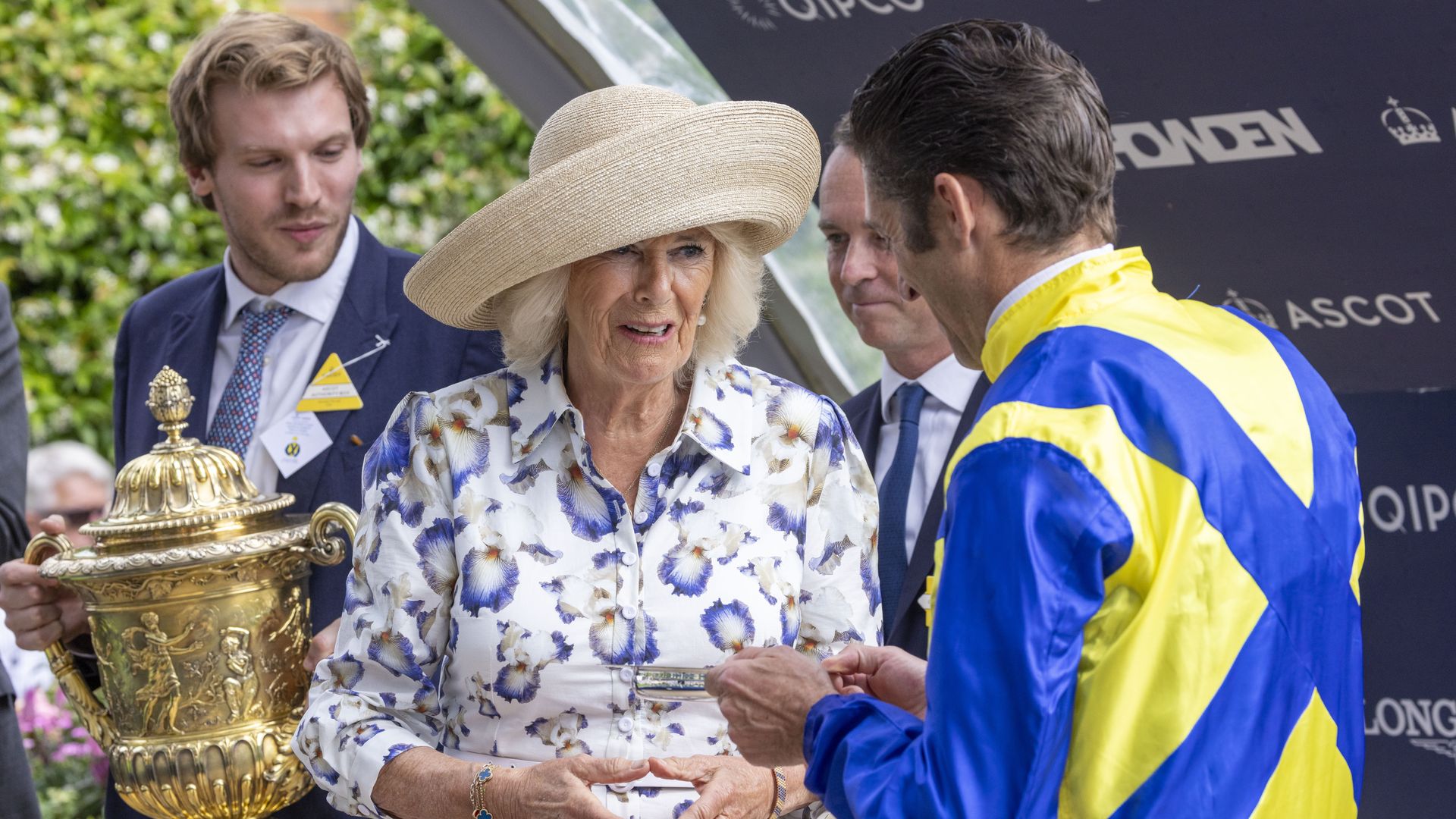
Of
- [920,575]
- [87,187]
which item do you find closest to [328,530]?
[920,575]

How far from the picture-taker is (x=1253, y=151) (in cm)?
307

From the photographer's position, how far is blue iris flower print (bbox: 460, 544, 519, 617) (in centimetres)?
229

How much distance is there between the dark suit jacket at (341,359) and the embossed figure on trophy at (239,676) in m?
0.34

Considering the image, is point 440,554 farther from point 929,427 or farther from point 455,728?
point 929,427

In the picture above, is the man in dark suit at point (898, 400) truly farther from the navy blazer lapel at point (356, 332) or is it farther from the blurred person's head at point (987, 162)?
the blurred person's head at point (987, 162)

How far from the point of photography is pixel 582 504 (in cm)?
239

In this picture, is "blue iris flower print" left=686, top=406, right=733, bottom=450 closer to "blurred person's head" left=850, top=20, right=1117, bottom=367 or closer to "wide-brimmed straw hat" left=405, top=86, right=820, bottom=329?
"wide-brimmed straw hat" left=405, top=86, right=820, bottom=329

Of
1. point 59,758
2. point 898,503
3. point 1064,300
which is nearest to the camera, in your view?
point 1064,300

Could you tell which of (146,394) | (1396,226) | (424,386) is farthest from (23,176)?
(1396,226)

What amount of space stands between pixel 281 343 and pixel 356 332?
0.21 meters

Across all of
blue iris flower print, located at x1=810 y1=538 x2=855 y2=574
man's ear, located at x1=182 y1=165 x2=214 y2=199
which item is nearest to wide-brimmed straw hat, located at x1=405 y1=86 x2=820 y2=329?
blue iris flower print, located at x1=810 y1=538 x2=855 y2=574

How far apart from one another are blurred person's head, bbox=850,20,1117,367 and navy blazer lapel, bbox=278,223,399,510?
1619mm

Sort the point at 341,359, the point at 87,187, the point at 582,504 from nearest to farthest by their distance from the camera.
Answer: the point at 582,504 < the point at 341,359 < the point at 87,187

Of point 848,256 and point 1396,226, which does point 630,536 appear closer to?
point 848,256
